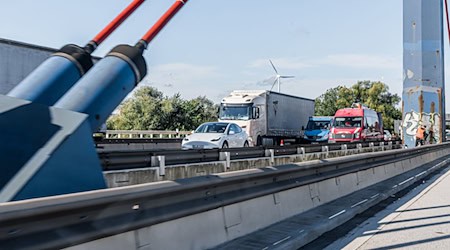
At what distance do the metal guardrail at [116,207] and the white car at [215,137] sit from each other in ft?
42.6

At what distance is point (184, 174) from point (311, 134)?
31.0m

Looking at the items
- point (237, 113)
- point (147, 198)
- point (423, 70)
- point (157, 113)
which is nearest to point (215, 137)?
point (237, 113)

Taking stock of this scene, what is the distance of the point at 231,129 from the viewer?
21.8 meters

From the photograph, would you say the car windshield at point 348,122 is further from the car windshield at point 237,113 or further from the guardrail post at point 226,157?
the guardrail post at point 226,157

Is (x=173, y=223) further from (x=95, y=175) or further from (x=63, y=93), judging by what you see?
(x=63, y=93)

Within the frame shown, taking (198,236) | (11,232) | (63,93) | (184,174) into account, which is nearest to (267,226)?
(198,236)

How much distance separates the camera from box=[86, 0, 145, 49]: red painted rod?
23.6ft

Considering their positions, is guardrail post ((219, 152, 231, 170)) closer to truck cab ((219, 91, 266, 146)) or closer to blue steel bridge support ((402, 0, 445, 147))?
truck cab ((219, 91, 266, 146))

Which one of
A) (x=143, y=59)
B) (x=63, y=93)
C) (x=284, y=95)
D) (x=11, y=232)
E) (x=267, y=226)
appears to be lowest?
(x=267, y=226)

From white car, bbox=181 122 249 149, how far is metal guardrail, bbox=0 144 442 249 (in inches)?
511

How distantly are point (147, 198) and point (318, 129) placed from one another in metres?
38.9

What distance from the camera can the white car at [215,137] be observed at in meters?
19.8

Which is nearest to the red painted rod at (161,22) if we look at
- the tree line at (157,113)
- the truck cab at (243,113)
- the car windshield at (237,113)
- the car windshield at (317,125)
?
the truck cab at (243,113)

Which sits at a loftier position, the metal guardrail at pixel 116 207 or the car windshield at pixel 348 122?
the car windshield at pixel 348 122
